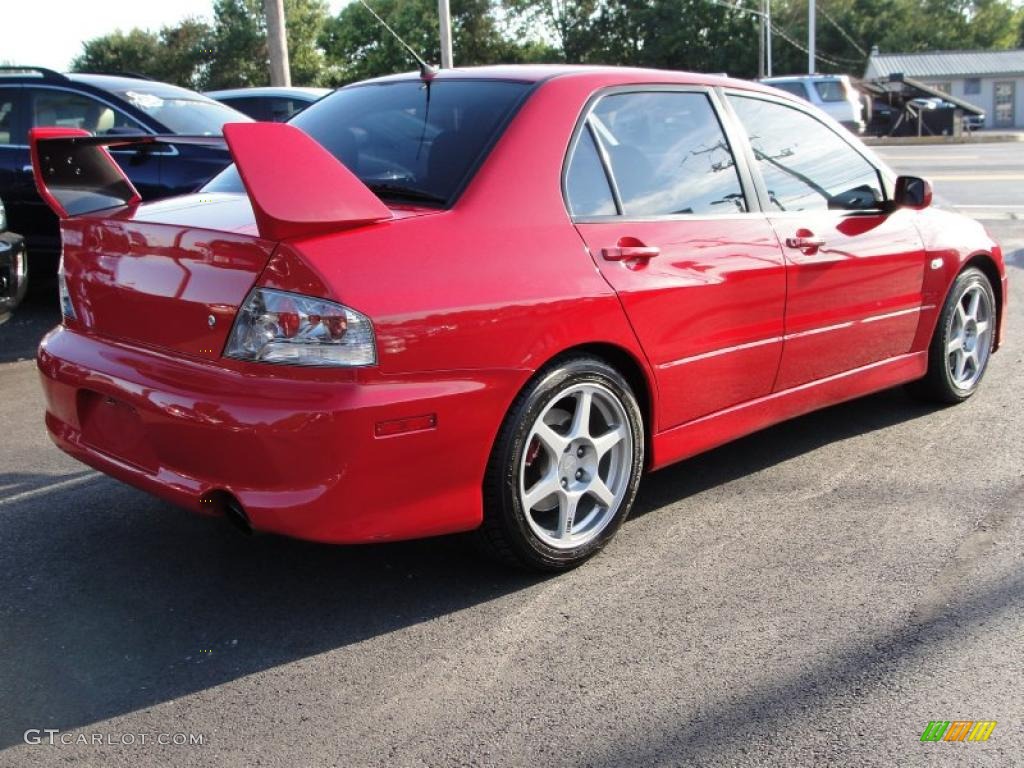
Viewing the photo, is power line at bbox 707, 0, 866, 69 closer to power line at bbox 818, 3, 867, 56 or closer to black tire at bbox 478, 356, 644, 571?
power line at bbox 818, 3, 867, 56

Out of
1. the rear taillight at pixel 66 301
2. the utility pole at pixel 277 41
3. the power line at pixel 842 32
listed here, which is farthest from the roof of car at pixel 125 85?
the power line at pixel 842 32

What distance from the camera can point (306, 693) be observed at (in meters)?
2.78

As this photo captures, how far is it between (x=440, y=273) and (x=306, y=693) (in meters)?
1.20

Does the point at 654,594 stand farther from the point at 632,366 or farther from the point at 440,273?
the point at 440,273

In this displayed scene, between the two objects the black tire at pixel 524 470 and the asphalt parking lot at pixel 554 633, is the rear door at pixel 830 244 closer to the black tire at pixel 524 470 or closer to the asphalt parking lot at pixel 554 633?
the asphalt parking lot at pixel 554 633

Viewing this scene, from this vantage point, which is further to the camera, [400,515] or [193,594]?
[193,594]

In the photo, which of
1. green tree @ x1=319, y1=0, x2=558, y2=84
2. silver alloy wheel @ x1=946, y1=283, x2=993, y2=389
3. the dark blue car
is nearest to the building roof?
green tree @ x1=319, y1=0, x2=558, y2=84

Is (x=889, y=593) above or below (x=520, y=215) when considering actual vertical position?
below

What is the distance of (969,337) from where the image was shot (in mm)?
5352

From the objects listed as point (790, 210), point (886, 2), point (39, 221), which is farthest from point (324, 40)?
point (790, 210)

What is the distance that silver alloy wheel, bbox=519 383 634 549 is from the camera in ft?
11.0

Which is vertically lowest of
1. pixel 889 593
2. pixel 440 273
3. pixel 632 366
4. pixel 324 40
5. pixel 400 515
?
pixel 889 593

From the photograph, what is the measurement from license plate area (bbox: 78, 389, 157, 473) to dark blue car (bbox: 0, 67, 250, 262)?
438 cm

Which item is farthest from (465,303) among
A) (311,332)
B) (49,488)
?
(49,488)
